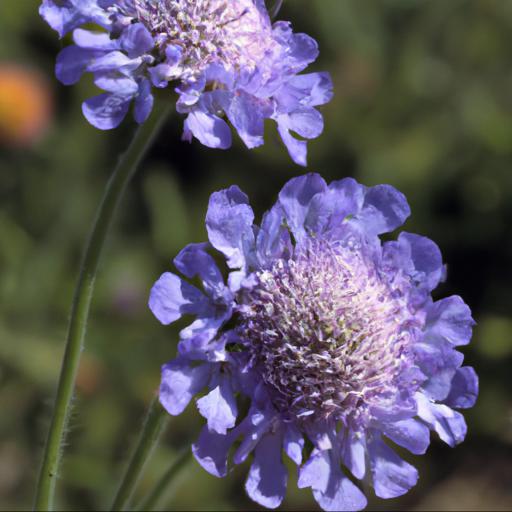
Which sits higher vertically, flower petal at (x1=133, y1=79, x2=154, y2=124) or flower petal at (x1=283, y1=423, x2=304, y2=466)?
flower petal at (x1=133, y1=79, x2=154, y2=124)

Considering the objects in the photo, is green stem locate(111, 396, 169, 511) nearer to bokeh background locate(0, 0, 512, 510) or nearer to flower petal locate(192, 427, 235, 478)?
flower petal locate(192, 427, 235, 478)

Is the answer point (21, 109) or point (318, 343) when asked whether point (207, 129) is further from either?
point (21, 109)

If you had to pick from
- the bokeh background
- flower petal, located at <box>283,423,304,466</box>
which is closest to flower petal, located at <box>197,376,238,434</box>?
flower petal, located at <box>283,423,304,466</box>

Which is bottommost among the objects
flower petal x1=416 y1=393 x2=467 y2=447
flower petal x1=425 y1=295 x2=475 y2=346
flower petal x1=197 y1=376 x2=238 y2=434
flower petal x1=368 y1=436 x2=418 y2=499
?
flower petal x1=368 y1=436 x2=418 y2=499

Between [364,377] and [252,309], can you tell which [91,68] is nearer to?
[252,309]

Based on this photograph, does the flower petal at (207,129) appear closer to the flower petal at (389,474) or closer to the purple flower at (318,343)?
the purple flower at (318,343)

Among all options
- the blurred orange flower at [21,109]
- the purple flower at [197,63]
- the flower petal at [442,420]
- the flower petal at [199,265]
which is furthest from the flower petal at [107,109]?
the blurred orange flower at [21,109]

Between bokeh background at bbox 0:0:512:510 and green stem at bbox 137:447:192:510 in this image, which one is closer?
green stem at bbox 137:447:192:510

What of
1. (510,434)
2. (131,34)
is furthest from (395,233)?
(131,34)
